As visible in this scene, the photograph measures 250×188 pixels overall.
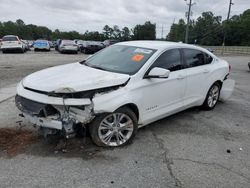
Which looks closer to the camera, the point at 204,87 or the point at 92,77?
the point at 92,77

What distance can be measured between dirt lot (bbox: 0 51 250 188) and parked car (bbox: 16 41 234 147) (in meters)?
0.33

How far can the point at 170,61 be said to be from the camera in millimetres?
5293

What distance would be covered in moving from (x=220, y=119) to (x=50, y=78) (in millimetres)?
3788

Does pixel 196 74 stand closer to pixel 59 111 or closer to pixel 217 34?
pixel 59 111

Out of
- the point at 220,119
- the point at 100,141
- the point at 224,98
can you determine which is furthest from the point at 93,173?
the point at 224,98

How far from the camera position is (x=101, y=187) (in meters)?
3.31

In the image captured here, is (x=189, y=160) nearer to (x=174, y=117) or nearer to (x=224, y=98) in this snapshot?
(x=174, y=117)

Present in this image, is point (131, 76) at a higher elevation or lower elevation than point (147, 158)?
higher

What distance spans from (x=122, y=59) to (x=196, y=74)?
68.0 inches

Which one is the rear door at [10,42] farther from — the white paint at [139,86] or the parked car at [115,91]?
the white paint at [139,86]

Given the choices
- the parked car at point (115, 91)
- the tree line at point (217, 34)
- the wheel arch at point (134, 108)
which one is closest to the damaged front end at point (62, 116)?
the parked car at point (115, 91)

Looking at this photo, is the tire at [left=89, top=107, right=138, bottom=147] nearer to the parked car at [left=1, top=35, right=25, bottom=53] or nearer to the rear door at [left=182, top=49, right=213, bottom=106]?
the rear door at [left=182, top=49, right=213, bottom=106]

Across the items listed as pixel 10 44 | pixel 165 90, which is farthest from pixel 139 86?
pixel 10 44

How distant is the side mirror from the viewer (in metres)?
4.53
